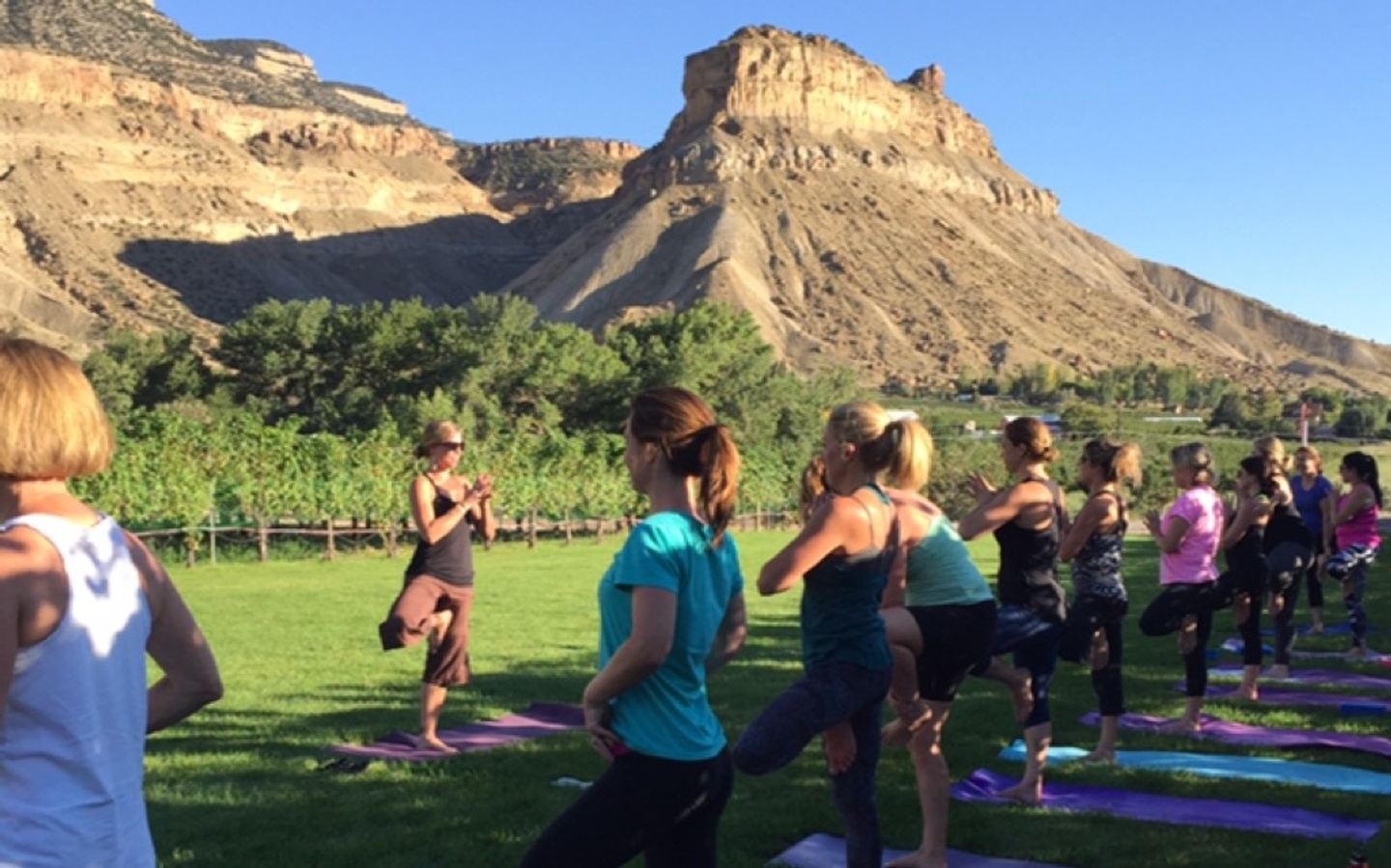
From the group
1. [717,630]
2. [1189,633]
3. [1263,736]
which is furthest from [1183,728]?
[717,630]

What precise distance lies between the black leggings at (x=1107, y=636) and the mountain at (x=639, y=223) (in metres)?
86.4

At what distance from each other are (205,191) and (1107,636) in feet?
490

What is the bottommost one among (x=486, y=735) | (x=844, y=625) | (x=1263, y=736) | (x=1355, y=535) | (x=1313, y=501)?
(x=486, y=735)

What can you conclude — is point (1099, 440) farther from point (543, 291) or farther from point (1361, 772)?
point (543, 291)

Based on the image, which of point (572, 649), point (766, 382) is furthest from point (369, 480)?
point (766, 382)

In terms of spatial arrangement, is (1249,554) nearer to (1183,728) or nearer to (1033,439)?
(1183,728)

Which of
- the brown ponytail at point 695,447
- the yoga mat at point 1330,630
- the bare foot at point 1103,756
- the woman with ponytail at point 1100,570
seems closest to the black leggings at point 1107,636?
the woman with ponytail at point 1100,570

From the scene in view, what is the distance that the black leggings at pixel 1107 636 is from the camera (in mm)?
7578

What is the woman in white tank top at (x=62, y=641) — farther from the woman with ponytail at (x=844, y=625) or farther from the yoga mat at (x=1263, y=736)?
the yoga mat at (x=1263, y=736)

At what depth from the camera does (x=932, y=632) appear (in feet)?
18.4

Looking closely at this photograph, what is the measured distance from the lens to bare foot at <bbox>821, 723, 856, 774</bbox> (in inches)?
185

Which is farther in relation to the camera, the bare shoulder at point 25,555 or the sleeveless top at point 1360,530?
the sleeveless top at point 1360,530

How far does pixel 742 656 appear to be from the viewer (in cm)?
1290

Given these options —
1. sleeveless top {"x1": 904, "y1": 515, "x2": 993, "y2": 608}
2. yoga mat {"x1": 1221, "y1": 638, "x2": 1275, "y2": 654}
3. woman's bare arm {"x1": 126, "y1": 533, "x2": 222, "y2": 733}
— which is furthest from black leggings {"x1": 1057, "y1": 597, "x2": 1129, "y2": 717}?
yoga mat {"x1": 1221, "y1": 638, "x2": 1275, "y2": 654}
